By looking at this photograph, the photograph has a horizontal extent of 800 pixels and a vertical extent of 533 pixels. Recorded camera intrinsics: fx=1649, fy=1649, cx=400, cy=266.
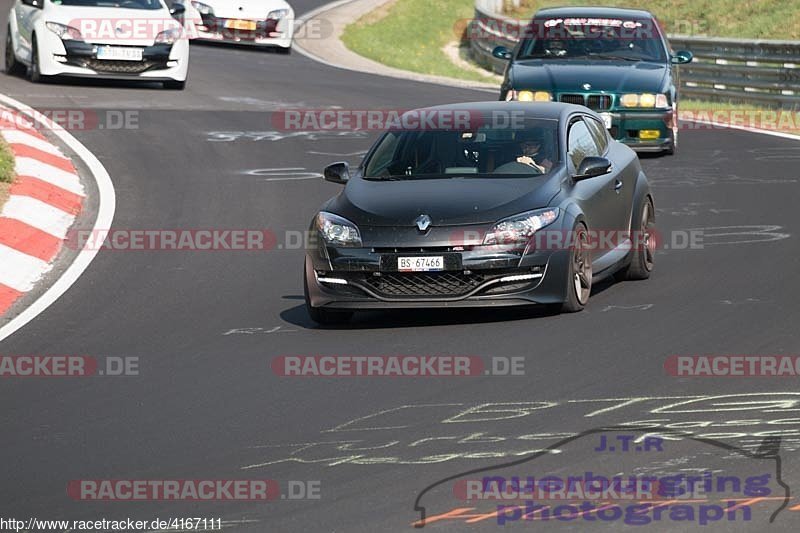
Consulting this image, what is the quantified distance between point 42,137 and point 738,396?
489 inches

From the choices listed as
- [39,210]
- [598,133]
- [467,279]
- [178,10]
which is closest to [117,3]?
[178,10]

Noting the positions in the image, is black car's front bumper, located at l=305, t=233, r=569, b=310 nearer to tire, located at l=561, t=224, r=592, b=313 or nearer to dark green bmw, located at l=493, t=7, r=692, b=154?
tire, located at l=561, t=224, r=592, b=313

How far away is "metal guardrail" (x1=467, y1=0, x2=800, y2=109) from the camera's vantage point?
87.8 ft

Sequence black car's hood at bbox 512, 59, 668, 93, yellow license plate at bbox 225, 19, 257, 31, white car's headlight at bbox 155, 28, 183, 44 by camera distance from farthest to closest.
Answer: yellow license plate at bbox 225, 19, 257, 31 → white car's headlight at bbox 155, 28, 183, 44 → black car's hood at bbox 512, 59, 668, 93

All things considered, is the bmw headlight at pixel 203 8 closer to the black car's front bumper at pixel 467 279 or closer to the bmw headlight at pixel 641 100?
the bmw headlight at pixel 641 100

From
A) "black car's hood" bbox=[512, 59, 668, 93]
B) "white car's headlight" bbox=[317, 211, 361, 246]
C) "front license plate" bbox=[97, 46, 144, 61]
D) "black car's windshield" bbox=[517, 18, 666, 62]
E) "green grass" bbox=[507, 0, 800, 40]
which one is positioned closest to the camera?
"white car's headlight" bbox=[317, 211, 361, 246]

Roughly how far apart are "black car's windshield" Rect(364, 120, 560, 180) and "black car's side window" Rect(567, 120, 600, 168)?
17 cm

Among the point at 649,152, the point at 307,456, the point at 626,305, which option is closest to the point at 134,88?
the point at 649,152

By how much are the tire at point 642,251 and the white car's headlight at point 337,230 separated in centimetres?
250

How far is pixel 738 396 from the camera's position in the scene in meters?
8.55

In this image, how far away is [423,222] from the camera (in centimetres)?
1078

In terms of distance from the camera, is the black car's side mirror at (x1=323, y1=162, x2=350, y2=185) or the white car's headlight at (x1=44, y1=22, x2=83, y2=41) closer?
the black car's side mirror at (x1=323, y1=162, x2=350, y2=185)

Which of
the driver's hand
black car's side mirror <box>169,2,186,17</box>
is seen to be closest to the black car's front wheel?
the driver's hand

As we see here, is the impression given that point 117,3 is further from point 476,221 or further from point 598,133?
point 476,221
